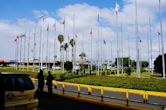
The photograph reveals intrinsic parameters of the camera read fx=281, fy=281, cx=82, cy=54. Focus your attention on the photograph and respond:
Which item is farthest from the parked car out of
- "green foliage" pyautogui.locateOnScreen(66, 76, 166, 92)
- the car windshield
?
"green foliage" pyautogui.locateOnScreen(66, 76, 166, 92)

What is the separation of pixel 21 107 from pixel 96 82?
25.0m

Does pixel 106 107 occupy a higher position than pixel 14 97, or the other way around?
pixel 14 97

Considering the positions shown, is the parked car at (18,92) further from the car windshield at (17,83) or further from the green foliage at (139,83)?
the green foliage at (139,83)

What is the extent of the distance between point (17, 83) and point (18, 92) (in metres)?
0.31

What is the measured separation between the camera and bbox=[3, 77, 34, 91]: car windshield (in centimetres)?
834

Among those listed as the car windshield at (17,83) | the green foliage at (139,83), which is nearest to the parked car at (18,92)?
the car windshield at (17,83)

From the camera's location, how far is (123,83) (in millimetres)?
29750

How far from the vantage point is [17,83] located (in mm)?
8602

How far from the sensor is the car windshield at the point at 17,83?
8.34 meters

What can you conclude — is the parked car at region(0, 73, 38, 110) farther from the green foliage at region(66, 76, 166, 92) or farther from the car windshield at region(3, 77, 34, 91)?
the green foliage at region(66, 76, 166, 92)

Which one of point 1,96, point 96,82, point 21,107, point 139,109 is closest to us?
point 1,96

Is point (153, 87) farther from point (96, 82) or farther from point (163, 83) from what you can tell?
point (96, 82)

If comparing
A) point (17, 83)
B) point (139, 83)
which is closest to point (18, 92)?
point (17, 83)

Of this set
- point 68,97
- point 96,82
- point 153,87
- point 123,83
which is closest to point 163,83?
point 153,87
